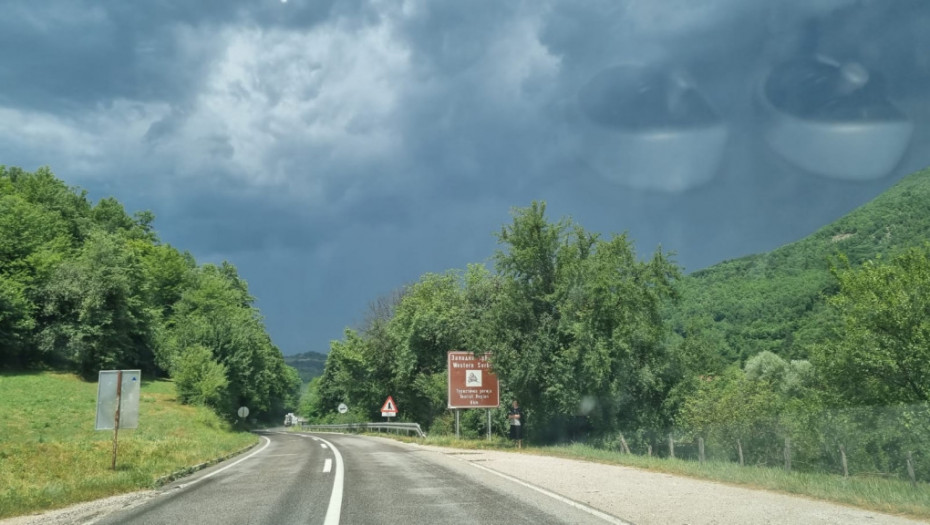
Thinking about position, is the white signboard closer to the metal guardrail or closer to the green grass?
the green grass

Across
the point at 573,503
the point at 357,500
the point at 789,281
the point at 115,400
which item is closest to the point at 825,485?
the point at 573,503

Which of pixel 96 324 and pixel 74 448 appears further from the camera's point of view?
pixel 96 324

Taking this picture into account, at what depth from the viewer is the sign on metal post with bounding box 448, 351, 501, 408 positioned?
29125 mm

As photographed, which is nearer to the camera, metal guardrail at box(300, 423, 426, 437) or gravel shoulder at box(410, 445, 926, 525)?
gravel shoulder at box(410, 445, 926, 525)

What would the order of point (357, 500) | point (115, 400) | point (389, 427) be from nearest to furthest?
point (357, 500) < point (115, 400) < point (389, 427)

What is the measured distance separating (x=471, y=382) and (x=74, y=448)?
16587 millimetres

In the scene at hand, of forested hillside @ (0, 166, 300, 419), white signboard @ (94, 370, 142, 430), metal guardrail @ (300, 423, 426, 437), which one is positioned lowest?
metal guardrail @ (300, 423, 426, 437)

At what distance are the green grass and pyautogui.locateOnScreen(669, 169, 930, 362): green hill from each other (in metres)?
60.2

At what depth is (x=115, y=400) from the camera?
620 inches

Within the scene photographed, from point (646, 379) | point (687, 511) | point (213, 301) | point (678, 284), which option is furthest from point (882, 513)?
point (213, 301)

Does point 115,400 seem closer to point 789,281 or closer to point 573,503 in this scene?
point 573,503

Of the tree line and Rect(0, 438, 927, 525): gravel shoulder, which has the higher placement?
the tree line

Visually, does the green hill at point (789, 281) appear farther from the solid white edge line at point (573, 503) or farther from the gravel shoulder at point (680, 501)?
the solid white edge line at point (573, 503)

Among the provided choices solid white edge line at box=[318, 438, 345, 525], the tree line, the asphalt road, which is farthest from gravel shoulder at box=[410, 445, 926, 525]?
the tree line
